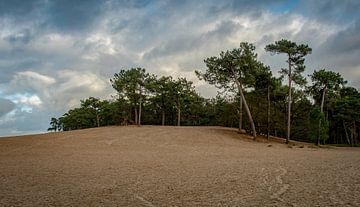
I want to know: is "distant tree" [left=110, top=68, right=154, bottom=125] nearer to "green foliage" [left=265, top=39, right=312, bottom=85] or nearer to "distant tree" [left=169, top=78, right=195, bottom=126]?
"distant tree" [left=169, top=78, right=195, bottom=126]

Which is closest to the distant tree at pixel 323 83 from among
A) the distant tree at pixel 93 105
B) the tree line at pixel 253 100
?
the tree line at pixel 253 100

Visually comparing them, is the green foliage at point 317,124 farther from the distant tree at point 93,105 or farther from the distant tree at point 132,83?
the distant tree at point 93,105

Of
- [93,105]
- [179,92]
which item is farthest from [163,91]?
[93,105]

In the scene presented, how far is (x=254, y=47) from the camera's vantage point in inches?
1694

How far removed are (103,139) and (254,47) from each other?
75.6 feet

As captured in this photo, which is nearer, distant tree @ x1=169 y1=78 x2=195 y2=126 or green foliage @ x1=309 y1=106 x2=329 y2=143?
green foliage @ x1=309 y1=106 x2=329 y2=143

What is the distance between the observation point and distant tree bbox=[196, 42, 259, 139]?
42.7 meters

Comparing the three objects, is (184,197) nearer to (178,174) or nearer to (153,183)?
(153,183)

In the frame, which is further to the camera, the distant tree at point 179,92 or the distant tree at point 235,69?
the distant tree at point 179,92

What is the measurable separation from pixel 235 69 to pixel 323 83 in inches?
490

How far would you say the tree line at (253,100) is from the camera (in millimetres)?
42875

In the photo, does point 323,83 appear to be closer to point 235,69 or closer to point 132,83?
point 235,69

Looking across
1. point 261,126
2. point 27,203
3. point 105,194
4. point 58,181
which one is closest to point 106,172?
point 58,181

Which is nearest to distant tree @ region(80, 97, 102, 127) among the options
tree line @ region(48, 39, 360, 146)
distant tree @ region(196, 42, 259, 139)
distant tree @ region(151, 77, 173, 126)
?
tree line @ region(48, 39, 360, 146)
